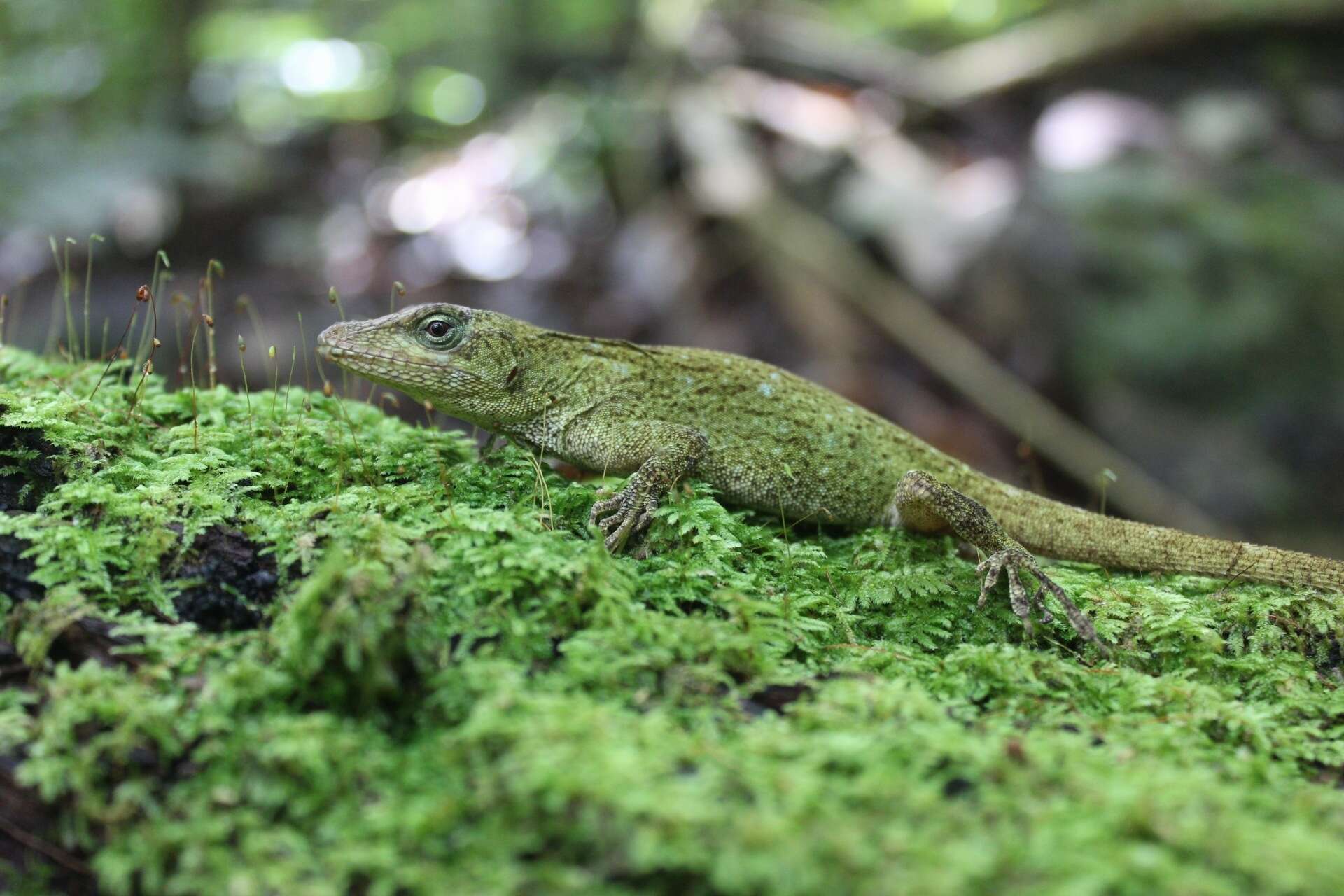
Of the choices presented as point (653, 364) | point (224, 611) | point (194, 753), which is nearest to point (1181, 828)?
point (194, 753)

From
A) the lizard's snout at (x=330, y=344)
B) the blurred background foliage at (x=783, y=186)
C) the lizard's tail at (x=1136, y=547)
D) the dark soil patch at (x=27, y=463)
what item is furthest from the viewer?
the blurred background foliage at (x=783, y=186)

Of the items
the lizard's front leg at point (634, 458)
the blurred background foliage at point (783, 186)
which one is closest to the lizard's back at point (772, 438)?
the lizard's front leg at point (634, 458)

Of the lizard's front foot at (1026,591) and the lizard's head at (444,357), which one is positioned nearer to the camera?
the lizard's front foot at (1026,591)

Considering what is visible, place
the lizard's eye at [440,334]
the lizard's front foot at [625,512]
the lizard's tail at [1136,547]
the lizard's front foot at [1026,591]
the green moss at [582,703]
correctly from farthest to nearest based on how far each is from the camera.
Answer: the lizard's eye at [440,334] → the lizard's tail at [1136,547] → the lizard's front foot at [625,512] → the lizard's front foot at [1026,591] → the green moss at [582,703]

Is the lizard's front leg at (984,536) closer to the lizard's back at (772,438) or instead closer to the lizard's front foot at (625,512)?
the lizard's back at (772,438)

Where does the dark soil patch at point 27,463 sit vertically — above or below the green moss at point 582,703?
above

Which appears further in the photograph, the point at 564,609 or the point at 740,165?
the point at 740,165

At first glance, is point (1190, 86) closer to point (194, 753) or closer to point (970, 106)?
point (970, 106)

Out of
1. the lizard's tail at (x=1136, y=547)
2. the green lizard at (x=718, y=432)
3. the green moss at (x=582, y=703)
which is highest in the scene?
the green lizard at (x=718, y=432)

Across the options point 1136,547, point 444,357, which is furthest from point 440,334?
point 1136,547
